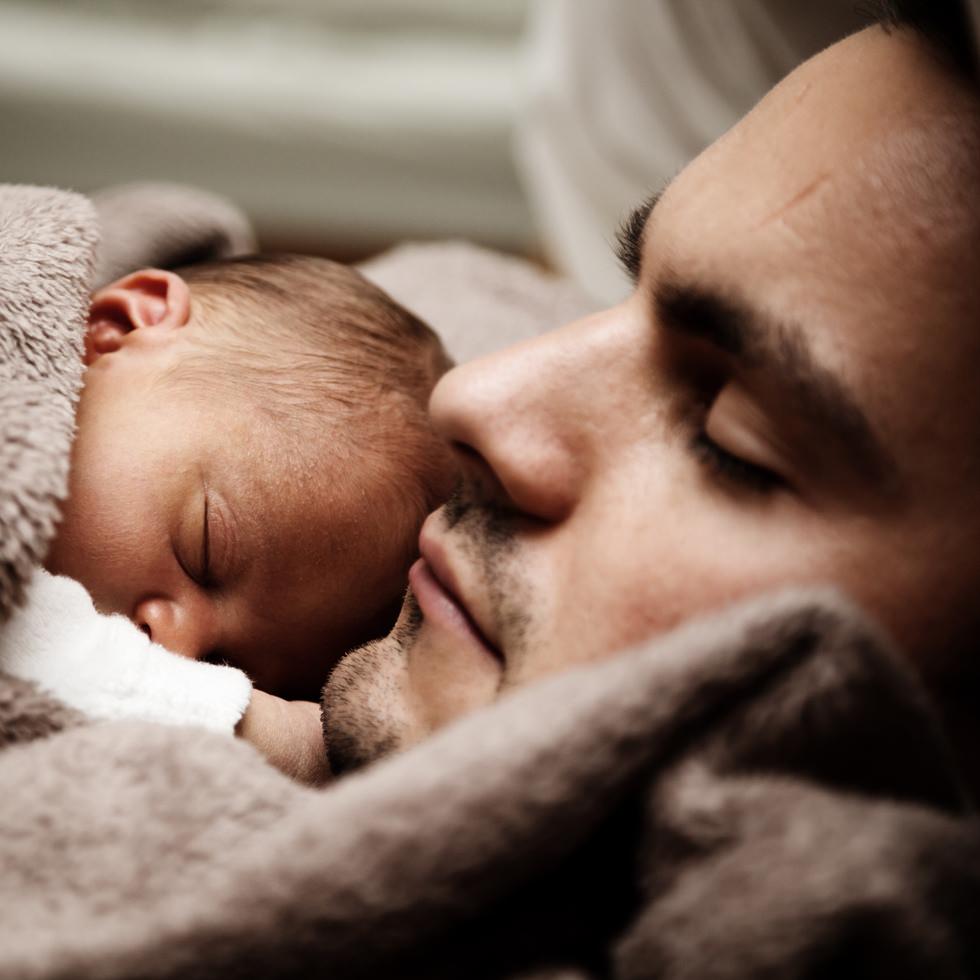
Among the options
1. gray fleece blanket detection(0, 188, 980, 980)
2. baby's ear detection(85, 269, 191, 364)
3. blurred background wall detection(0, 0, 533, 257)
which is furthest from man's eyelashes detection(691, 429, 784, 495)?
blurred background wall detection(0, 0, 533, 257)

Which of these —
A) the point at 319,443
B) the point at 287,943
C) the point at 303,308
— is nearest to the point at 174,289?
the point at 303,308

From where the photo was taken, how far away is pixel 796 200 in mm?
629

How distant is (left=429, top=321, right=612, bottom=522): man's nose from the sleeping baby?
226 mm

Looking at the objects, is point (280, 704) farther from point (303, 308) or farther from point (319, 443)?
point (303, 308)

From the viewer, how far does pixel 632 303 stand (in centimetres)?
73

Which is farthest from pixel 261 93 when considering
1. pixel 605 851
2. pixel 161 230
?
pixel 605 851

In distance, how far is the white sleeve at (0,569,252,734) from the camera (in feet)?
2.34

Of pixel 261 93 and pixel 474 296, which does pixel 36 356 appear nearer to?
pixel 474 296

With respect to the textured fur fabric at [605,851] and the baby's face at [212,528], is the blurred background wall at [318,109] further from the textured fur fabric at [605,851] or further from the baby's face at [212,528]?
the textured fur fabric at [605,851]

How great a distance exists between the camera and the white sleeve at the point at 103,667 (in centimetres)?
71

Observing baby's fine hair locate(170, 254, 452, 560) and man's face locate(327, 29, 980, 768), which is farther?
baby's fine hair locate(170, 254, 452, 560)

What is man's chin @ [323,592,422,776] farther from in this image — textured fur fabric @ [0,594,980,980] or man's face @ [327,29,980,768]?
textured fur fabric @ [0,594,980,980]

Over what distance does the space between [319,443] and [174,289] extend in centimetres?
25

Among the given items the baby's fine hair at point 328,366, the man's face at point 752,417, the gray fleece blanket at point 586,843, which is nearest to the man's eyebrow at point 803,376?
the man's face at point 752,417
